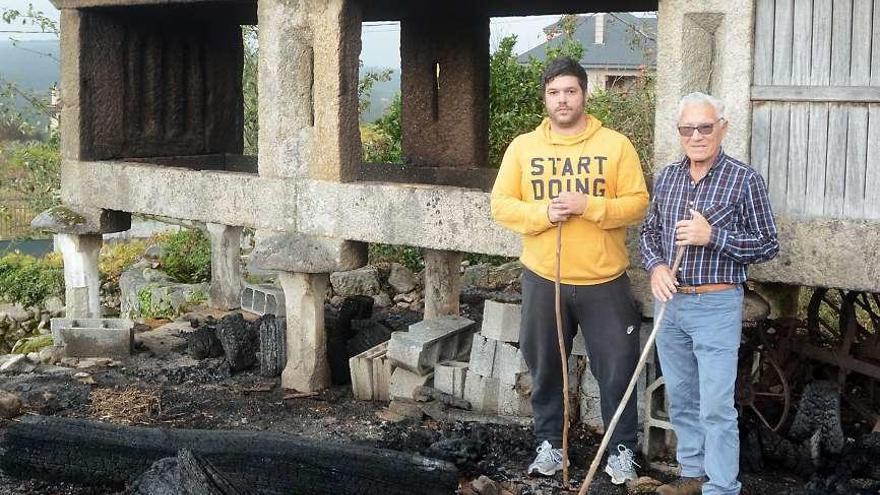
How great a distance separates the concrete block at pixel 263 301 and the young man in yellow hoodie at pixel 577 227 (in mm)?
4641

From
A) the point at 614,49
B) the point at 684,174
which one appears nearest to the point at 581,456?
the point at 684,174

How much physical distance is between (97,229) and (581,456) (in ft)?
16.1

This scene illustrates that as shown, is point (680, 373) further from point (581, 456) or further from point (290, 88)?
point (290, 88)

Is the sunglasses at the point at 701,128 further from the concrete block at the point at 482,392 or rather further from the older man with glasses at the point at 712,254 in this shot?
the concrete block at the point at 482,392

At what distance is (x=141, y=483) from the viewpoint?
509 centimetres

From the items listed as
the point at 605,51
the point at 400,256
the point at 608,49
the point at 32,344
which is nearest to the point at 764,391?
the point at 400,256

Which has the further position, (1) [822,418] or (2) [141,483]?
(1) [822,418]

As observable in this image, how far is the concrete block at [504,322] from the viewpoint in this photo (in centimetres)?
677

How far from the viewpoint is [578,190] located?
5137 mm

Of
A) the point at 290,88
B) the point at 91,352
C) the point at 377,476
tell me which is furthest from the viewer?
the point at 91,352

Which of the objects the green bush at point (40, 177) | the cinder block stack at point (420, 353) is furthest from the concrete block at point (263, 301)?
the green bush at point (40, 177)

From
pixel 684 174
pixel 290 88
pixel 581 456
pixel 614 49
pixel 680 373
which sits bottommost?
pixel 581 456

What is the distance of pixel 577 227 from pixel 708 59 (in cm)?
122

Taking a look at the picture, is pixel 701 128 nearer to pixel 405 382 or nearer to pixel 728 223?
pixel 728 223
